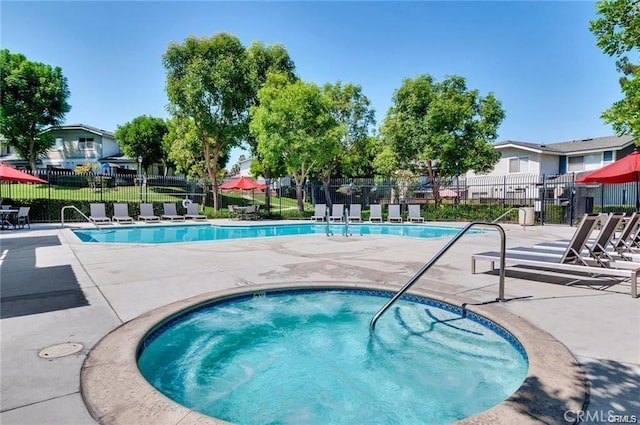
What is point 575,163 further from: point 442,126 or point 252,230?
point 252,230

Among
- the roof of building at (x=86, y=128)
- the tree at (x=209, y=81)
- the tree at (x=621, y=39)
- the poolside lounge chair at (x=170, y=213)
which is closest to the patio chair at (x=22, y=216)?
the poolside lounge chair at (x=170, y=213)

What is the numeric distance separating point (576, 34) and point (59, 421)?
1811 centimetres

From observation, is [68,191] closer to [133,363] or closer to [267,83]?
[267,83]

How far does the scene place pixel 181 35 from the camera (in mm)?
21234

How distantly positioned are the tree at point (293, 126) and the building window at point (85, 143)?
26787 mm

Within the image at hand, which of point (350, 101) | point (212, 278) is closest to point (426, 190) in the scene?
point (350, 101)

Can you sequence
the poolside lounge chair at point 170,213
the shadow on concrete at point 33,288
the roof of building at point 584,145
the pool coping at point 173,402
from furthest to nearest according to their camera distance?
the roof of building at point 584,145, the poolside lounge chair at point 170,213, the shadow on concrete at point 33,288, the pool coping at point 173,402

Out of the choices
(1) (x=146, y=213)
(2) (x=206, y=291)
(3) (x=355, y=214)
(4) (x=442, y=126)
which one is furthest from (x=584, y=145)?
(2) (x=206, y=291)

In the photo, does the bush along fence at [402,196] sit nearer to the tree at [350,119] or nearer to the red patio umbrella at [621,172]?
the tree at [350,119]

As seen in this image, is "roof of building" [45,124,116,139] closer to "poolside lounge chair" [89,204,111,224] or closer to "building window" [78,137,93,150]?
"building window" [78,137,93,150]

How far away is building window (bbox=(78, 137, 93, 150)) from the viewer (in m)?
38.2

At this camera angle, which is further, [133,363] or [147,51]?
[147,51]

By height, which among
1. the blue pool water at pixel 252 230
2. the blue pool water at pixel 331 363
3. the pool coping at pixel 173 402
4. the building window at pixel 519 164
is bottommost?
the blue pool water at pixel 331 363

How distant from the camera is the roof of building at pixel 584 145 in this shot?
2609 centimetres
